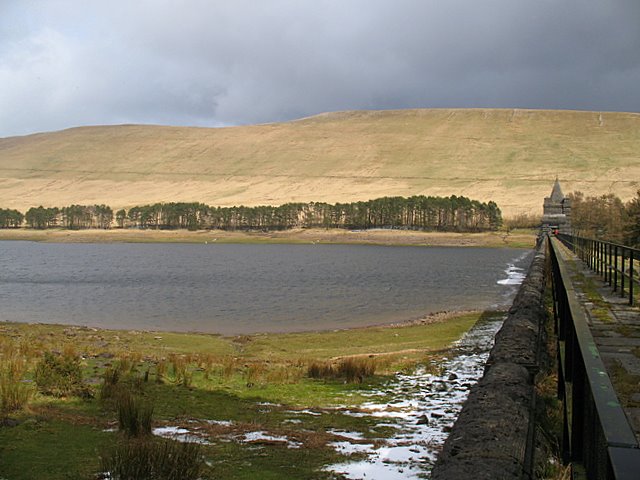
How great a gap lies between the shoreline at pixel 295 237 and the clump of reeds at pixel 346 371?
9817 cm

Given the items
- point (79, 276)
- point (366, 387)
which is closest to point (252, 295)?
point (79, 276)

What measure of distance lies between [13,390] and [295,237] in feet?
394

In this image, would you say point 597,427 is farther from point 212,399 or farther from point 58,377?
point 58,377

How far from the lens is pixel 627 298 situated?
13430 mm

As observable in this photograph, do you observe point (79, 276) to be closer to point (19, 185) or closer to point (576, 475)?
point (576, 475)

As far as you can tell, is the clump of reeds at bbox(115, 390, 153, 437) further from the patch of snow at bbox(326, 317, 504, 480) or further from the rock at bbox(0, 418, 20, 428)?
the patch of snow at bbox(326, 317, 504, 480)

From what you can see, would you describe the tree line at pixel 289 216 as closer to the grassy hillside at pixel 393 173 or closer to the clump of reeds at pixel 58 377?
the grassy hillside at pixel 393 173

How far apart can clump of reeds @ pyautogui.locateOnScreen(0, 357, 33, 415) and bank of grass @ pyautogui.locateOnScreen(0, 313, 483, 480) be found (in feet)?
0.30

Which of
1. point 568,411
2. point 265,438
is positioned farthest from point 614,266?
point 568,411

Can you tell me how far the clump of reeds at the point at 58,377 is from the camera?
39.3 ft

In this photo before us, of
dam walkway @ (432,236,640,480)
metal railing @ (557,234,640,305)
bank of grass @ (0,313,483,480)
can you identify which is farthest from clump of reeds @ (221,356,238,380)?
metal railing @ (557,234,640,305)

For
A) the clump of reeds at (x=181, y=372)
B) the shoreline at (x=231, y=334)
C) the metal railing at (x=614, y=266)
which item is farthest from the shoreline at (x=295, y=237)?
the clump of reeds at (x=181, y=372)

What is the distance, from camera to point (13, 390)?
10766 mm

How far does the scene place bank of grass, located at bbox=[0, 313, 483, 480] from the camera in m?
8.12
